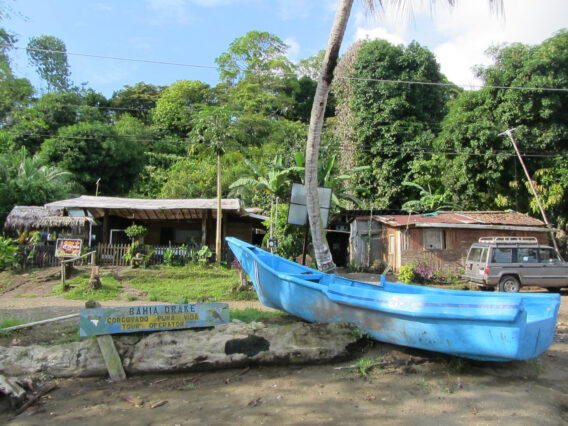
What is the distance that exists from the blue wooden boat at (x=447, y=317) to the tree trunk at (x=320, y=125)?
1400mm

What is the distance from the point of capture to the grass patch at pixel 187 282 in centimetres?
1146

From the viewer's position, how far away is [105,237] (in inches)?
721

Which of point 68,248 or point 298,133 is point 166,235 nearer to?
point 68,248

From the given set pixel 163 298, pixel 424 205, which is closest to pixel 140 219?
pixel 163 298

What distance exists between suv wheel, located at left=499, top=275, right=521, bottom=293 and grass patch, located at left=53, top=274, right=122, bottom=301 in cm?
1177

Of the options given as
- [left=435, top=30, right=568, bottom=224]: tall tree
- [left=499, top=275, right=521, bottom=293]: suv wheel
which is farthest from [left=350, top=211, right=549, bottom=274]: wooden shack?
[left=499, top=275, right=521, bottom=293]: suv wheel

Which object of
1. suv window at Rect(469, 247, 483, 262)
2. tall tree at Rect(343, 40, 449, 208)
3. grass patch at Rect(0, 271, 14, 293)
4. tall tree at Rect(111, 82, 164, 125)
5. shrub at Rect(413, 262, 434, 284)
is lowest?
grass patch at Rect(0, 271, 14, 293)

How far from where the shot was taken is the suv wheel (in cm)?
1255

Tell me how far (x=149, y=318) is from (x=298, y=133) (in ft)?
80.5

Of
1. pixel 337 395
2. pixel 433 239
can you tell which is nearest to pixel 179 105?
pixel 433 239

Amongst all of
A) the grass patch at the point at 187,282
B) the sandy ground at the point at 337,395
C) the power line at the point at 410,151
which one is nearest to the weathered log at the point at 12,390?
the sandy ground at the point at 337,395

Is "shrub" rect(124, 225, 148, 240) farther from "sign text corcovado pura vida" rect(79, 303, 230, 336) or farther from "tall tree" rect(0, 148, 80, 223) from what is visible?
"sign text corcovado pura vida" rect(79, 303, 230, 336)

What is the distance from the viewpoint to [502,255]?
12594 millimetres

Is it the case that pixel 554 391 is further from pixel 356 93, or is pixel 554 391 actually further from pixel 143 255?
pixel 356 93
